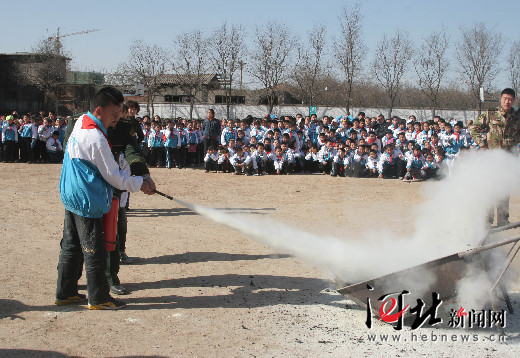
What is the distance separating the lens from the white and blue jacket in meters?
4.20

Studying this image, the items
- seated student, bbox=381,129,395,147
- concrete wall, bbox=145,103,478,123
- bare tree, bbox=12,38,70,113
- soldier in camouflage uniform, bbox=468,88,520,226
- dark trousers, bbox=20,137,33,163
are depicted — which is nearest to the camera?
soldier in camouflage uniform, bbox=468,88,520,226

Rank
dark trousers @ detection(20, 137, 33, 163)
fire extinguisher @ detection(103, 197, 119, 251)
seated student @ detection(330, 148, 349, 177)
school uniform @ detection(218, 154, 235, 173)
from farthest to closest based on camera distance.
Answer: dark trousers @ detection(20, 137, 33, 163) < school uniform @ detection(218, 154, 235, 173) < seated student @ detection(330, 148, 349, 177) < fire extinguisher @ detection(103, 197, 119, 251)

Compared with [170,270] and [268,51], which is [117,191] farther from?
[268,51]

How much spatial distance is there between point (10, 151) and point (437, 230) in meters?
16.5

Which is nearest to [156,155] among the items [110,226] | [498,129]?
[498,129]

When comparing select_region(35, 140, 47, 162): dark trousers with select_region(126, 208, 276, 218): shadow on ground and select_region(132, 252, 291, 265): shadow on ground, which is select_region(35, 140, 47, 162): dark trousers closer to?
select_region(126, 208, 276, 218): shadow on ground

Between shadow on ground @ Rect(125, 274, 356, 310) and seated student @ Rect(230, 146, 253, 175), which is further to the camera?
seated student @ Rect(230, 146, 253, 175)

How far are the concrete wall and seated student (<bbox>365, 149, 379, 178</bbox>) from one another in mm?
21486

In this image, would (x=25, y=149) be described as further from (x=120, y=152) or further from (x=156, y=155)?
(x=120, y=152)

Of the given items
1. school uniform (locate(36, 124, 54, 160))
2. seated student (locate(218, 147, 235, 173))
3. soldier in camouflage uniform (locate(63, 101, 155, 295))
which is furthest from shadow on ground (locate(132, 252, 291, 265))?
school uniform (locate(36, 124, 54, 160))

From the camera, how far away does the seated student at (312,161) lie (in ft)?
53.1

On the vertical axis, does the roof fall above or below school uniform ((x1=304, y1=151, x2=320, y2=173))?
above

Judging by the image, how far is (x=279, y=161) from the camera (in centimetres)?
1576

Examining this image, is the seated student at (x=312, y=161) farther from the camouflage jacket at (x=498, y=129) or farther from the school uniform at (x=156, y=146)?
the camouflage jacket at (x=498, y=129)
